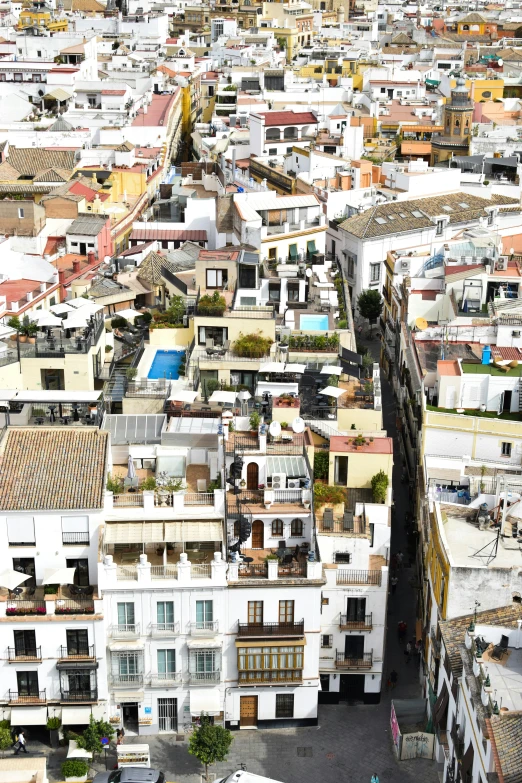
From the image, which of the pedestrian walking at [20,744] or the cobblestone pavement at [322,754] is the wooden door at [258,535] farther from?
the pedestrian walking at [20,744]

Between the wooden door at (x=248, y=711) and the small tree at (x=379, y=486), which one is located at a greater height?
the small tree at (x=379, y=486)

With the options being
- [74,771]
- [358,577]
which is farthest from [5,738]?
[358,577]

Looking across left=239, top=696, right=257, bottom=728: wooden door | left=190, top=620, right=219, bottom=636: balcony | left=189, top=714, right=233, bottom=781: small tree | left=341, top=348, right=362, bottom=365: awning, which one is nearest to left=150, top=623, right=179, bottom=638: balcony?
left=190, top=620, right=219, bottom=636: balcony

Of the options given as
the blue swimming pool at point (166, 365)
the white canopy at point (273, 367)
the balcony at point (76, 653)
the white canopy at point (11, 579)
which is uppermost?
the white canopy at point (273, 367)

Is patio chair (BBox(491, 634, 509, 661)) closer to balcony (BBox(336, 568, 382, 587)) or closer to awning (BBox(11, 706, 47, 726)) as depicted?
balcony (BBox(336, 568, 382, 587))

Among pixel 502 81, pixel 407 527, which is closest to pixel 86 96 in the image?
pixel 502 81

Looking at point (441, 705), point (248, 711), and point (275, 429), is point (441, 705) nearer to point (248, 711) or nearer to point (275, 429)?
point (248, 711)

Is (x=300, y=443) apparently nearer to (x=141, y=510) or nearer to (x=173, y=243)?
(x=141, y=510)

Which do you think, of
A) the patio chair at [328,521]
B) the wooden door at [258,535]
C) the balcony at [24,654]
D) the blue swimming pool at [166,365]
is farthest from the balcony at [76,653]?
the blue swimming pool at [166,365]
